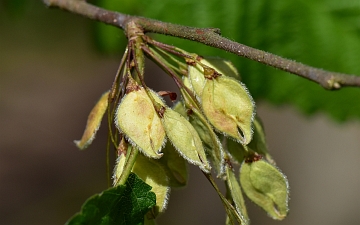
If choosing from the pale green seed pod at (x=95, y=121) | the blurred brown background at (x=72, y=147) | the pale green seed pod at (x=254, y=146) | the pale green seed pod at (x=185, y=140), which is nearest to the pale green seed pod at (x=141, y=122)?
the pale green seed pod at (x=185, y=140)

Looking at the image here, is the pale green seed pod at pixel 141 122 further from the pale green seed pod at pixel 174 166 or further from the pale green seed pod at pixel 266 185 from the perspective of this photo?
the pale green seed pod at pixel 266 185

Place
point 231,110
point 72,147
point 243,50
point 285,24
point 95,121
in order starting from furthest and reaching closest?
point 72,147
point 285,24
point 95,121
point 231,110
point 243,50

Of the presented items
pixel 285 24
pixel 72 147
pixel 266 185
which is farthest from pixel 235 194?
pixel 72 147

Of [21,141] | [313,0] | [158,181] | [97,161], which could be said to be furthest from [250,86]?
[21,141]

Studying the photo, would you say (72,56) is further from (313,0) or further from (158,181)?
(158,181)

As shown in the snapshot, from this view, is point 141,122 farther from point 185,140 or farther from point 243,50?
point 243,50

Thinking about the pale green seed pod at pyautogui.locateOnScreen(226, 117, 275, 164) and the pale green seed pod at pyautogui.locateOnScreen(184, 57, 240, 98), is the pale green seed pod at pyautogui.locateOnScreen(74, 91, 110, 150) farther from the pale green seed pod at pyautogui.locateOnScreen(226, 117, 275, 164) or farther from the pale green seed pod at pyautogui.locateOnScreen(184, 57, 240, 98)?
the pale green seed pod at pyautogui.locateOnScreen(226, 117, 275, 164)
